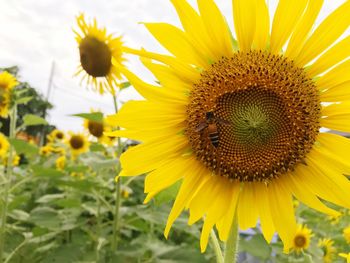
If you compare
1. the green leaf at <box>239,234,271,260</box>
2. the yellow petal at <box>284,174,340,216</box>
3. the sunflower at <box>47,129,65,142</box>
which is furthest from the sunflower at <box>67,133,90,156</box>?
the yellow petal at <box>284,174,340,216</box>

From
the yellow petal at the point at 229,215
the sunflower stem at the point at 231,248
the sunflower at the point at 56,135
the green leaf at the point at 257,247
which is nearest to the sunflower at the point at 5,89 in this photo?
the green leaf at the point at 257,247

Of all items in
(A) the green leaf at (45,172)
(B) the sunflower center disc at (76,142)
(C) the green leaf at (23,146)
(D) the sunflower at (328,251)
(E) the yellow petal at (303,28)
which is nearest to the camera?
(E) the yellow petal at (303,28)

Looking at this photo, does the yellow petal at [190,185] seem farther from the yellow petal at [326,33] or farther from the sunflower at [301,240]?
the sunflower at [301,240]

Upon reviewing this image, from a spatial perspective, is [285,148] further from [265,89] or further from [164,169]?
[164,169]

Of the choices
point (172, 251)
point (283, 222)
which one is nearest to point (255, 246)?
point (172, 251)

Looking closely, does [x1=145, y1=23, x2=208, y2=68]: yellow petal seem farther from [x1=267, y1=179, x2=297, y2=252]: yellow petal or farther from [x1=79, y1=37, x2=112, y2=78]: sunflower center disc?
[x1=79, y1=37, x2=112, y2=78]: sunflower center disc

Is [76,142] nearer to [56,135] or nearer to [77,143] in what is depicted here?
[77,143]
